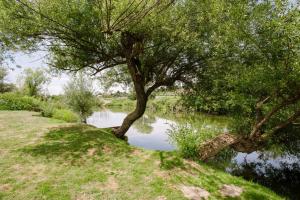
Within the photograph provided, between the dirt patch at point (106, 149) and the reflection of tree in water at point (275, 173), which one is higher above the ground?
the dirt patch at point (106, 149)

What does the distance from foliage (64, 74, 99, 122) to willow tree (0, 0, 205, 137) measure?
55.4ft

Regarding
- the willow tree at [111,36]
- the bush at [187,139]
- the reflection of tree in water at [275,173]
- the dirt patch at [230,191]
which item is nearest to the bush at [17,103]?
the willow tree at [111,36]

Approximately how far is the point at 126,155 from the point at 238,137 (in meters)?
5.69

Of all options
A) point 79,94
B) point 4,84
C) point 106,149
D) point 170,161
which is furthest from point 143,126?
point 4,84

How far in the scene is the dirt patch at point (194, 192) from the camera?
350 inches

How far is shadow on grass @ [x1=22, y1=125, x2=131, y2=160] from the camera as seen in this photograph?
1173 cm

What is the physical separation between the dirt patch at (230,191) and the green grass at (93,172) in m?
0.23

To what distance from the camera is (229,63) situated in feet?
43.8

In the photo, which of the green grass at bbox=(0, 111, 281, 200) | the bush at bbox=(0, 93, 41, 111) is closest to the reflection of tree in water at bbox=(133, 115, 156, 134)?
the bush at bbox=(0, 93, 41, 111)

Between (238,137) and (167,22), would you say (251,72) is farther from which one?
(167,22)

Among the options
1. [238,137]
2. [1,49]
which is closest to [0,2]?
[1,49]

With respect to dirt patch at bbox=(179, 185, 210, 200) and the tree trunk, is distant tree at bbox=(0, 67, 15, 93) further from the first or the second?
dirt patch at bbox=(179, 185, 210, 200)

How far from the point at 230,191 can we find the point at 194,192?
5.60 ft

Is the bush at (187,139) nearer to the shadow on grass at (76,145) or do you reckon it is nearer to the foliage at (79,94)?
the shadow on grass at (76,145)
